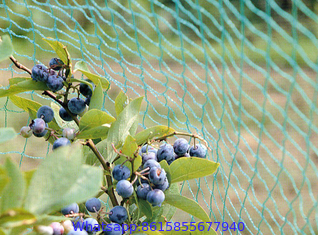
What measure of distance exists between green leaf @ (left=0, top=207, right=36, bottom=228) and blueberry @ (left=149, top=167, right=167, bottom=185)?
360 mm

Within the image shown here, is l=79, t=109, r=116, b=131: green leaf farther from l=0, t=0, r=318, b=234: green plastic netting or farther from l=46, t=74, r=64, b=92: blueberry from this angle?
l=0, t=0, r=318, b=234: green plastic netting

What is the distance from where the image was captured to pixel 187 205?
84cm

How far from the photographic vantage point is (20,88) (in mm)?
871

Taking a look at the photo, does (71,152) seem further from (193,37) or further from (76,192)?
(193,37)

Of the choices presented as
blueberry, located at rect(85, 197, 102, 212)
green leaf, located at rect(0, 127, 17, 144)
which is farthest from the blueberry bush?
green leaf, located at rect(0, 127, 17, 144)

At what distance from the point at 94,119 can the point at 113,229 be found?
7.7 inches

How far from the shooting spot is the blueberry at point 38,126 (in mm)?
835

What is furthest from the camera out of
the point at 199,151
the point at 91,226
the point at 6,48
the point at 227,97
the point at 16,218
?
the point at 227,97

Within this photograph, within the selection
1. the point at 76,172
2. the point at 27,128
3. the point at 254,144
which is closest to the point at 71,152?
the point at 76,172

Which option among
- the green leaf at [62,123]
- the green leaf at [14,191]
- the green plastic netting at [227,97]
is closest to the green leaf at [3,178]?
the green leaf at [14,191]

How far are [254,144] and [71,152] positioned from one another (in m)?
2.10

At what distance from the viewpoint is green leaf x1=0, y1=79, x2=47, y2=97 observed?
0.85 metres

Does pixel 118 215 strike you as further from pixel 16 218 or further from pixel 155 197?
pixel 16 218

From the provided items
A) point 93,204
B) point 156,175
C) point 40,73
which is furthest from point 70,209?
point 40,73
